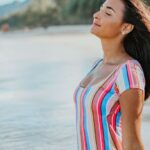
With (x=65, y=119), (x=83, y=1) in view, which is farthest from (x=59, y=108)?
(x=83, y=1)

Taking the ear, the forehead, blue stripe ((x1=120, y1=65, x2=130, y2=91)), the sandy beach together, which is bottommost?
the sandy beach

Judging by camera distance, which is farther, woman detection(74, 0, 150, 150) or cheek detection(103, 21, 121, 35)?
cheek detection(103, 21, 121, 35)

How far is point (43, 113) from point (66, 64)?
7263mm

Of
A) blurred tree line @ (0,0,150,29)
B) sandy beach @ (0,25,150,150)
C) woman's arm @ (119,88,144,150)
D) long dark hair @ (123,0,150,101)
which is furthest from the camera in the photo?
blurred tree line @ (0,0,150,29)

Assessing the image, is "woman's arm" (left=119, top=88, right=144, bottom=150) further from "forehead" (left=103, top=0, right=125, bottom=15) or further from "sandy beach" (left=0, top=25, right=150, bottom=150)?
"sandy beach" (left=0, top=25, right=150, bottom=150)

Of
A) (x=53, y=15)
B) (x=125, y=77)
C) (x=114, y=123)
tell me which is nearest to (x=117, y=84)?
(x=125, y=77)

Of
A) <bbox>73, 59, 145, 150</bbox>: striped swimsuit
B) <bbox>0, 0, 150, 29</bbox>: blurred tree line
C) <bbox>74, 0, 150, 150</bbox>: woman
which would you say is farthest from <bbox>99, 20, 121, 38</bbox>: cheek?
<bbox>0, 0, 150, 29</bbox>: blurred tree line

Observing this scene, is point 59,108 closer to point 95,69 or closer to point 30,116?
point 30,116

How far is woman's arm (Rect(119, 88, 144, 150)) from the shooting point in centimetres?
206

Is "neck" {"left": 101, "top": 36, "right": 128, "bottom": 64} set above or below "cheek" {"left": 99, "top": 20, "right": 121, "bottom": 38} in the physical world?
below

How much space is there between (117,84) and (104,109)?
3.7 inches

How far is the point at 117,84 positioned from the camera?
6.86 ft

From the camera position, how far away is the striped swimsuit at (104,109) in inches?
83.0

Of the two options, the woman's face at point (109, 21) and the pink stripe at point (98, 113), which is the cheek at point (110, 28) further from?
the pink stripe at point (98, 113)
